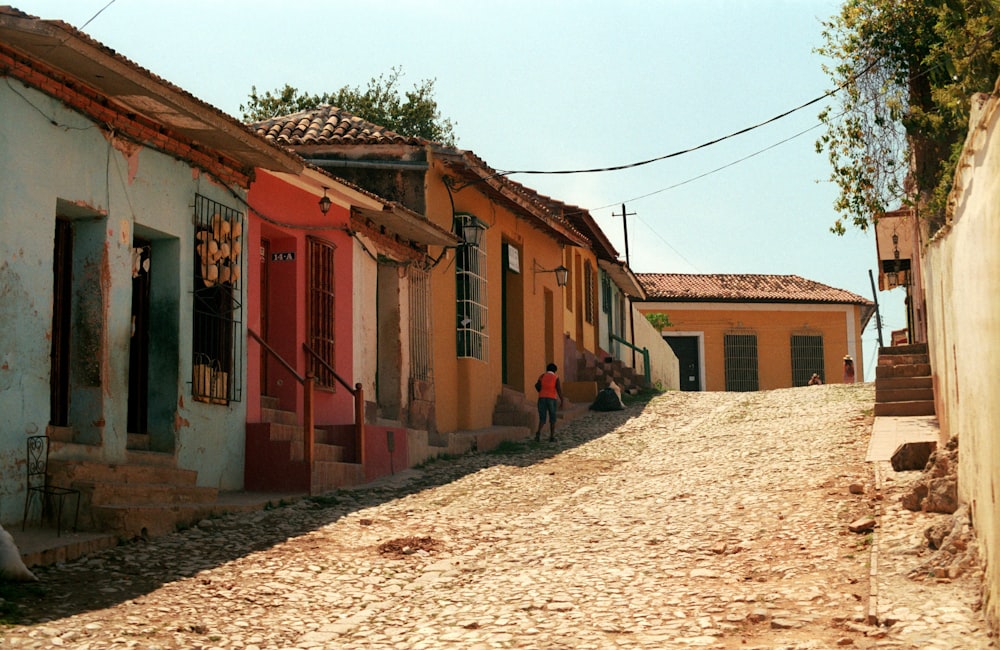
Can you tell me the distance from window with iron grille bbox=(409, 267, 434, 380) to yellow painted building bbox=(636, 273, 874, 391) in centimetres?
2328

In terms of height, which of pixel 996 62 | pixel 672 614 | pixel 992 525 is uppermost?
pixel 996 62

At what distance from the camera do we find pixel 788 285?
42375 mm

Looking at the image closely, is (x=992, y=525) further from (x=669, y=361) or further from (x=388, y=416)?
(x=669, y=361)

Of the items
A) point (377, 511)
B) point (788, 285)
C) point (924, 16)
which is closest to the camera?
point (377, 511)

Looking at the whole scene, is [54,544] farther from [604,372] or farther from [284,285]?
[604,372]

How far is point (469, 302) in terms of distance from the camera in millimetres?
19625

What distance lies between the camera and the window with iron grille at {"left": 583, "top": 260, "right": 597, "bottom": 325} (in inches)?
1135

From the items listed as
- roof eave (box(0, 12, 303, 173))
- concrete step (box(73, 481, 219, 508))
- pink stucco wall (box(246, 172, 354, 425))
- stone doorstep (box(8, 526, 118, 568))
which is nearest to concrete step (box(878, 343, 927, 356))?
pink stucco wall (box(246, 172, 354, 425))

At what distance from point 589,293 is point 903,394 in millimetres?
12296

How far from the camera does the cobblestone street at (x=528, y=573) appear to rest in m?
7.61

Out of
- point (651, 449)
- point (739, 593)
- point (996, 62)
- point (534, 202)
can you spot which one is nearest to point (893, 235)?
point (534, 202)

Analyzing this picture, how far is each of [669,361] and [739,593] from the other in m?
29.1

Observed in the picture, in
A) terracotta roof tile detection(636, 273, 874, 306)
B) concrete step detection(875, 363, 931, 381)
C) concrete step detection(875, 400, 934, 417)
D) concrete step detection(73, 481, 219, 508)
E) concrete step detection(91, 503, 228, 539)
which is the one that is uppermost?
terracotta roof tile detection(636, 273, 874, 306)

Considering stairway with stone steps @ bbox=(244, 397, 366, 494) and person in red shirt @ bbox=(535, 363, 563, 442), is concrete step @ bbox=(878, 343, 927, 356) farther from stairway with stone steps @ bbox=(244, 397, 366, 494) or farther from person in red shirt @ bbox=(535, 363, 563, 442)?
stairway with stone steps @ bbox=(244, 397, 366, 494)
